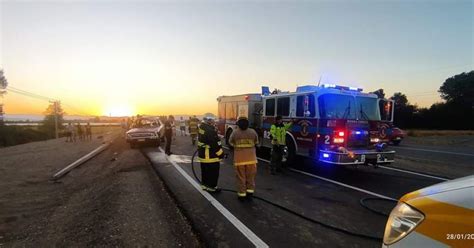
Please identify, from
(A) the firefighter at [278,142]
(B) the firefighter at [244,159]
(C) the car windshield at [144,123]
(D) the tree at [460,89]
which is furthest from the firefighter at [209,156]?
(D) the tree at [460,89]

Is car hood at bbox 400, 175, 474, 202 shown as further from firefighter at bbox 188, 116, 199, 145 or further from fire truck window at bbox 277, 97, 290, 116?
firefighter at bbox 188, 116, 199, 145

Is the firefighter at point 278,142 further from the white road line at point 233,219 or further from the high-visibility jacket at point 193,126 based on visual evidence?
the high-visibility jacket at point 193,126

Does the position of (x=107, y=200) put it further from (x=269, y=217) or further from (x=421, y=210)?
(x=421, y=210)

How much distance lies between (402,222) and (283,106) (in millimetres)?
10979

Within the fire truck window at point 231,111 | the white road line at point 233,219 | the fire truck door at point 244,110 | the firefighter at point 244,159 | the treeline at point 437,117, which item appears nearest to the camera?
the white road line at point 233,219

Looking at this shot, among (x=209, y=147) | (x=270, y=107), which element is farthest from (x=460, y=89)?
(x=209, y=147)

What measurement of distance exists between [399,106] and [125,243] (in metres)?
67.4

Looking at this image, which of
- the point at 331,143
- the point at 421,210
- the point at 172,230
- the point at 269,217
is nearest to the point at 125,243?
the point at 172,230

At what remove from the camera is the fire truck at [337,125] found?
10805 mm

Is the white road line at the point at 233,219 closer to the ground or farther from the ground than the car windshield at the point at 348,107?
closer to the ground

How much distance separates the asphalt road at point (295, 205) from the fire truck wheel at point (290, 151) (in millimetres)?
405

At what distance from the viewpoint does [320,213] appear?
688 cm

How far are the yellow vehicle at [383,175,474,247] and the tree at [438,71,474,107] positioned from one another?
257 ft

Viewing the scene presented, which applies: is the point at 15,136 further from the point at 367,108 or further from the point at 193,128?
the point at 367,108
